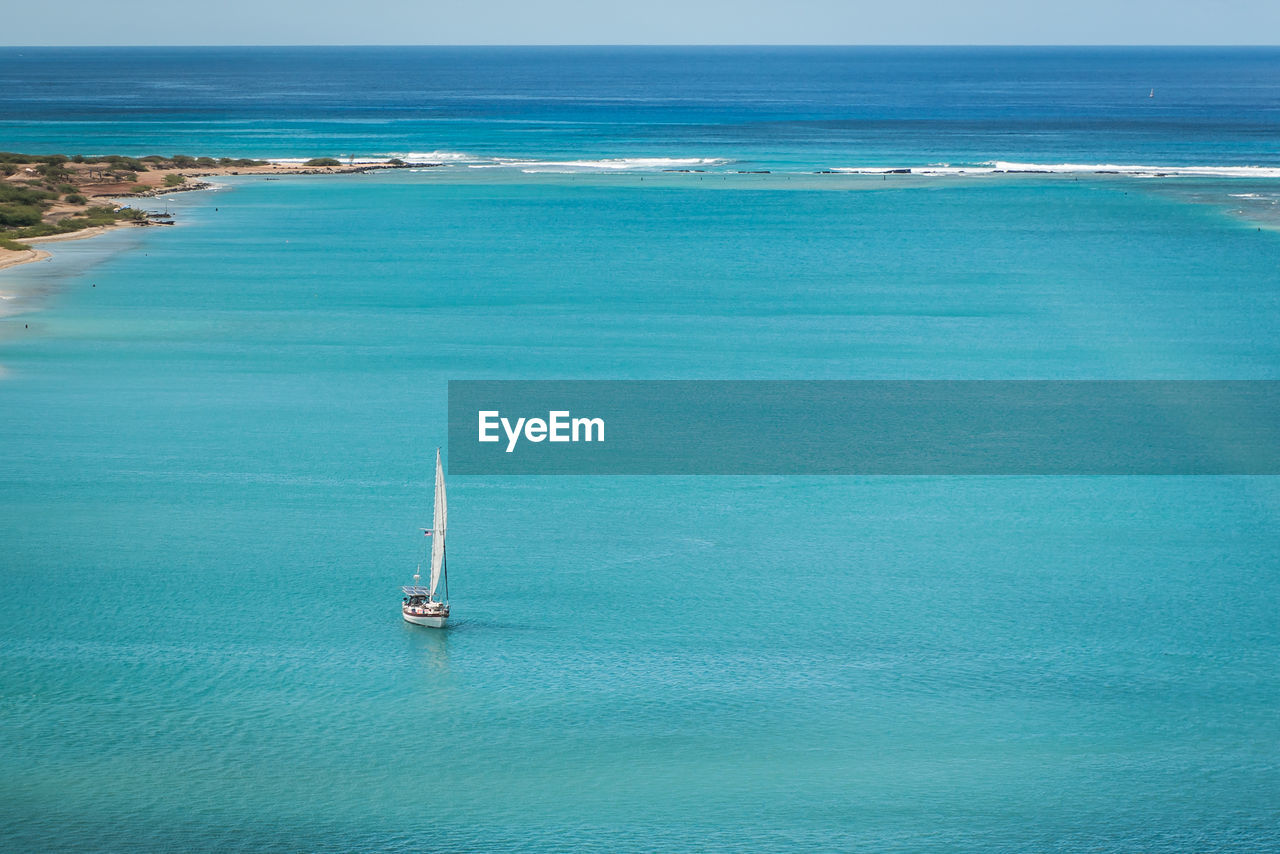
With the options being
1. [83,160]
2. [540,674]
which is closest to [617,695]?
[540,674]

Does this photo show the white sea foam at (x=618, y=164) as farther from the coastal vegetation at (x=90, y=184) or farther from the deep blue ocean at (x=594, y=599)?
the deep blue ocean at (x=594, y=599)

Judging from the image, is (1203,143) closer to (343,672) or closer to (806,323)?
(806,323)

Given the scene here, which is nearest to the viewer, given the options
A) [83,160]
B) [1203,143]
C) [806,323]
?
[806,323]

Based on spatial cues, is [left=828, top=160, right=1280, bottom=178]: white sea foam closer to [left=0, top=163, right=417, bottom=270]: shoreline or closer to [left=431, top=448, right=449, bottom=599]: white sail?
[left=0, top=163, right=417, bottom=270]: shoreline

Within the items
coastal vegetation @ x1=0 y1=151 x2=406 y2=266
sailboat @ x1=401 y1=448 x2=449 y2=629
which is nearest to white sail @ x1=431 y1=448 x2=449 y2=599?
sailboat @ x1=401 y1=448 x2=449 y2=629

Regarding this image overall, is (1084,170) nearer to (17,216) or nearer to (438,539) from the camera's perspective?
(17,216)
